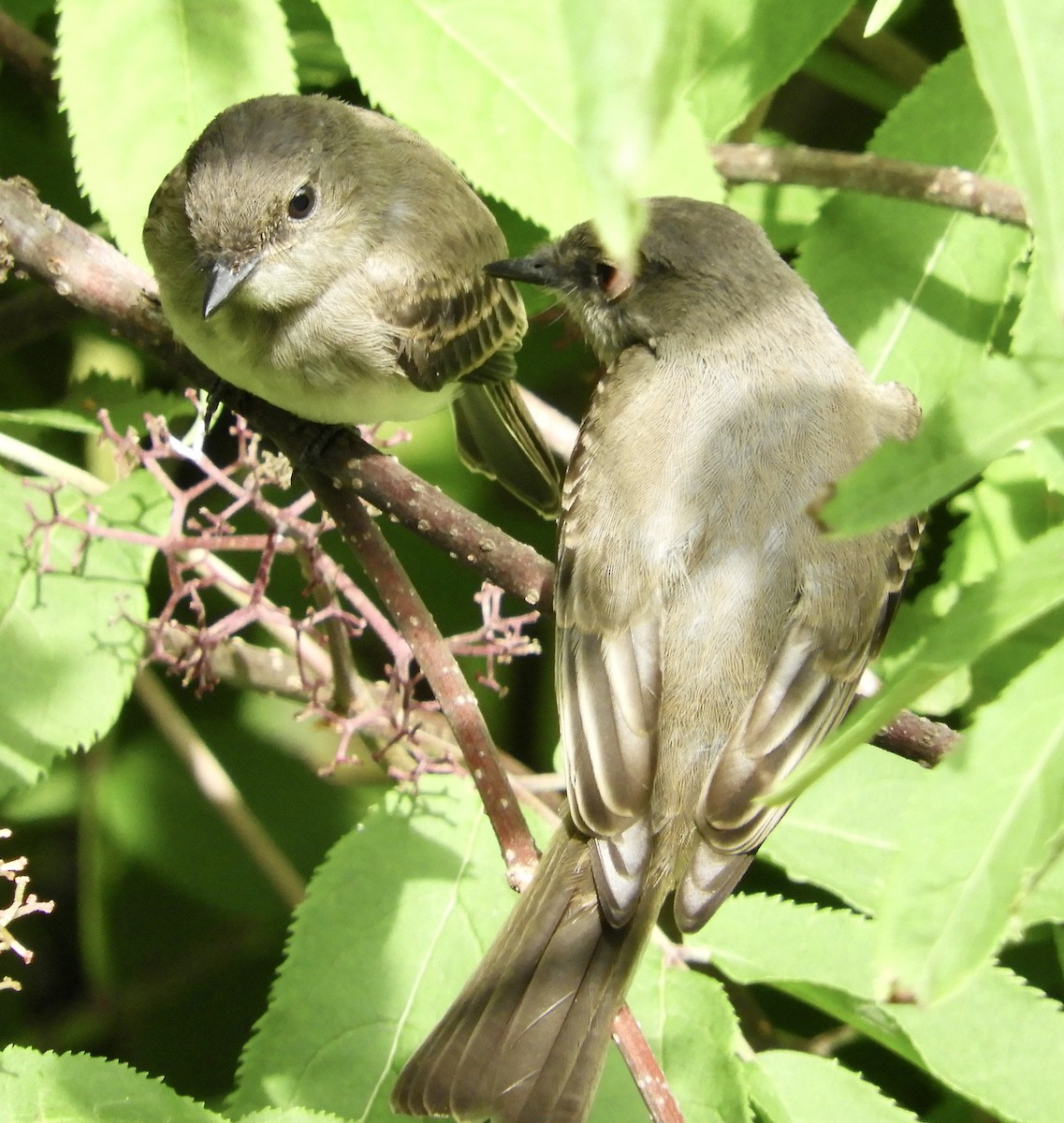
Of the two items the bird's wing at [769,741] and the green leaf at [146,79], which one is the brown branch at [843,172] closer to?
the bird's wing at [769,741]

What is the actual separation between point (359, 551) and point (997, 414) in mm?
1369

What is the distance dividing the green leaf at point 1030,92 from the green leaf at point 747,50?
72.8 inches

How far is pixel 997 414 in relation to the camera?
44.5 inches

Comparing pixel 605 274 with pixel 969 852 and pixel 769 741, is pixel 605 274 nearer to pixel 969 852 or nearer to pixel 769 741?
pixel 769 741

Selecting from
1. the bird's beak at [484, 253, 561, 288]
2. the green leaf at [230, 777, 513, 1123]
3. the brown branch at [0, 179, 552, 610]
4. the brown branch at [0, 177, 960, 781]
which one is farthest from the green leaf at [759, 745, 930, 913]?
the bird's beak at [484, 253, 561, 288]

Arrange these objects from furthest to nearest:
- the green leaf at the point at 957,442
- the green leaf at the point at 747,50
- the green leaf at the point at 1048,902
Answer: the green leaf at the point at 747,50 < the green leaf at the point at 1048,902 < the green leaf at the point at 957,442

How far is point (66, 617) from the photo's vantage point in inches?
100.0

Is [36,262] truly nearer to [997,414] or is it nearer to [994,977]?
[997,414]

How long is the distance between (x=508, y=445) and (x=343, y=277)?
2.30 feet

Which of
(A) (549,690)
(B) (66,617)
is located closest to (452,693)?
(B) (66,617)

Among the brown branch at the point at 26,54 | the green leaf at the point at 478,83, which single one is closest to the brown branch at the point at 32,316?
the brown branch at the point at 26,54

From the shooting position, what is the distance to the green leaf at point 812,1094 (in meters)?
2.35

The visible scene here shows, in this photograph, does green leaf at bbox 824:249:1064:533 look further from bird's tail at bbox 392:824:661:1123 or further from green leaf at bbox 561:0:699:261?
bird's tail at bbox 392:824:661:1123

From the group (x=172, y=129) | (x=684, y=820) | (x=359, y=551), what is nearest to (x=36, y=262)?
(x=172, y=129)
